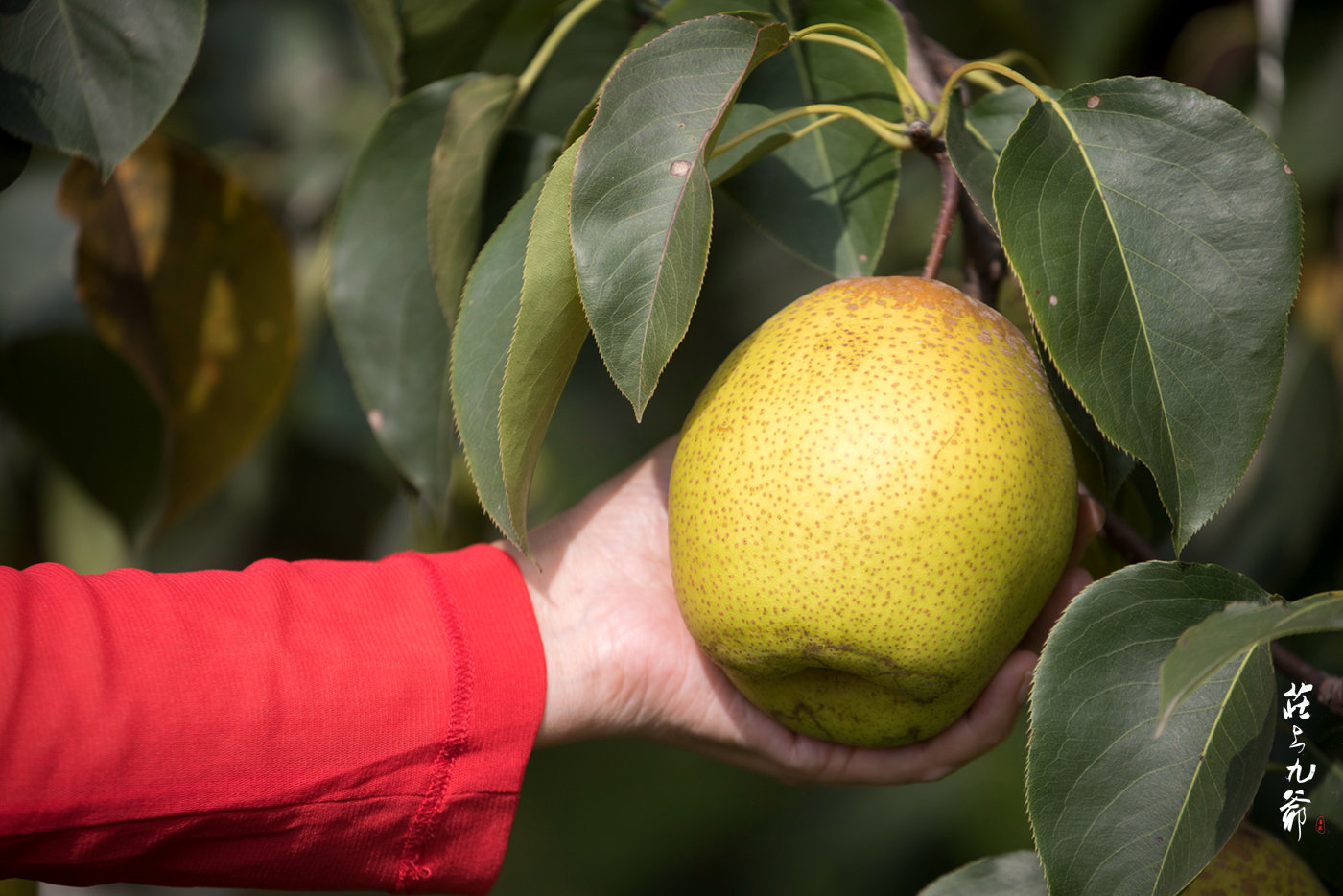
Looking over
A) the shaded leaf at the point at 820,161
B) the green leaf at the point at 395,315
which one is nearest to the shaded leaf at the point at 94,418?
the green leaf at the point at 395,315

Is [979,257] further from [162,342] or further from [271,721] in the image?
[162,342]

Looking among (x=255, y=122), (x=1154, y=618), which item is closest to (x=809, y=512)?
(x=1154, y=618)

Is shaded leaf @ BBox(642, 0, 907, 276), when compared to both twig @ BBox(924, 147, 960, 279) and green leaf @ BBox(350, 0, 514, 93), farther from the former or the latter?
green leaf @ BBox(350, 0, 514, 93)

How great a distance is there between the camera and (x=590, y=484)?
1.97m

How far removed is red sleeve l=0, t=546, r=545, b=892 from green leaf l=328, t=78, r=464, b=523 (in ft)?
0.38

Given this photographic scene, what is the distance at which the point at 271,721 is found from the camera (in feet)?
2.46

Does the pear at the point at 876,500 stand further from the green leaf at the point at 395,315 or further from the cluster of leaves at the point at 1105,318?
the green leaf at the point at 395,315

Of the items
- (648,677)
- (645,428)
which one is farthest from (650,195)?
(645,428)

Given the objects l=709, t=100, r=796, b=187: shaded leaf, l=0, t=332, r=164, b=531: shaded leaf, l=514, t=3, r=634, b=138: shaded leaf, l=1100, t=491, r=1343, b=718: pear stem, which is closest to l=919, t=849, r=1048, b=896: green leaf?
l=1100, t=491, r=1343, b=718: pear stem

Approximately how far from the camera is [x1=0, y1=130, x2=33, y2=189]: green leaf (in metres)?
0.77

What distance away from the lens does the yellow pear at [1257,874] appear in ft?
2.47

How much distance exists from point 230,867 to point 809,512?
53 centimetres

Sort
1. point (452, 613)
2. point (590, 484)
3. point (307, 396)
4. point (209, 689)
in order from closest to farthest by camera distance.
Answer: point (209, 689) < point (452, 613) < point (307, 396) < point (590, 484)

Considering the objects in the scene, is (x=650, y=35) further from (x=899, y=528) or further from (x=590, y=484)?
(x=590, y=484)
